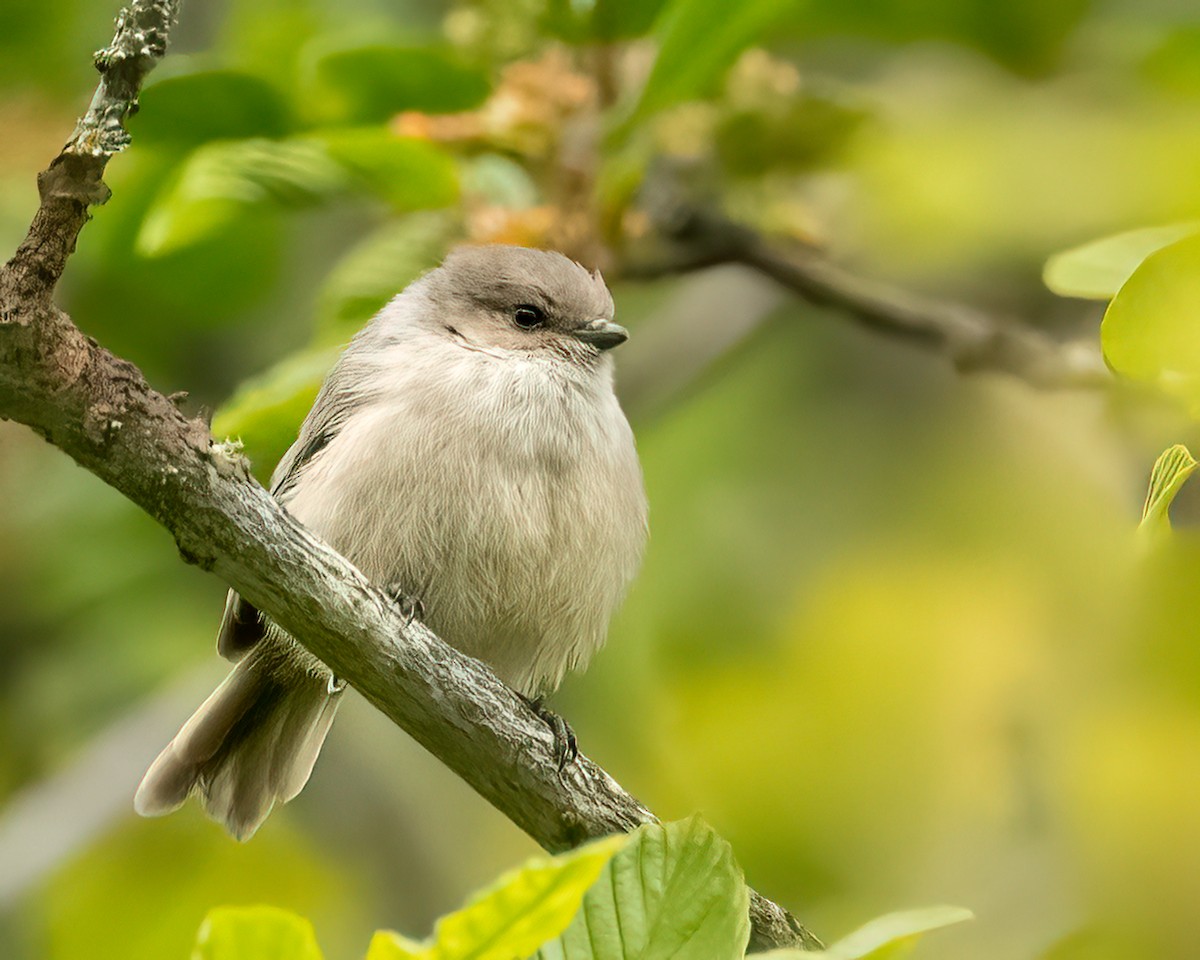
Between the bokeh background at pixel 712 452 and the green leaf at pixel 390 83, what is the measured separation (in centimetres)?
1

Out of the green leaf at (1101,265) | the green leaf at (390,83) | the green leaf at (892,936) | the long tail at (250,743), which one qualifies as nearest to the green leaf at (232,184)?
the green leaf at (390,83)

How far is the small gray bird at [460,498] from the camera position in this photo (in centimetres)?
374

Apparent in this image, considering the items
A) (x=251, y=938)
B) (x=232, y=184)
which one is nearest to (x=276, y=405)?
(x=232, y=184)

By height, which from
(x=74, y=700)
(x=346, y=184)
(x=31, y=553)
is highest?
(x=346, y=184)

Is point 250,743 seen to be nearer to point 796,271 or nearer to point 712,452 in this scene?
point 796,271

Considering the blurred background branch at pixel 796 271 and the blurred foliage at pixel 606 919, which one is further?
the blurred background branch at pixel 796 271

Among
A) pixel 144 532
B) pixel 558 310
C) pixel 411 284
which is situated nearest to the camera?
pixel 558 310

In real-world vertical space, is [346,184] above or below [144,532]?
above

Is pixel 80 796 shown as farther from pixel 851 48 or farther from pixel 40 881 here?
pixel 851 48

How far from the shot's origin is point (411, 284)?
4.68 m

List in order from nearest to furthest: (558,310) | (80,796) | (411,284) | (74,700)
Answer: (558,310) < (411,284) < (80,796) < (74,700)

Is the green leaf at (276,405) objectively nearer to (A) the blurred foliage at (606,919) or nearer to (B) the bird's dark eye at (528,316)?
(B) the bird's dark eye at (528,316)

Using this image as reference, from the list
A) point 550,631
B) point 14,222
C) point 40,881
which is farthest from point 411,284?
point 40,881

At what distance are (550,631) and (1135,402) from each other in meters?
1.68
